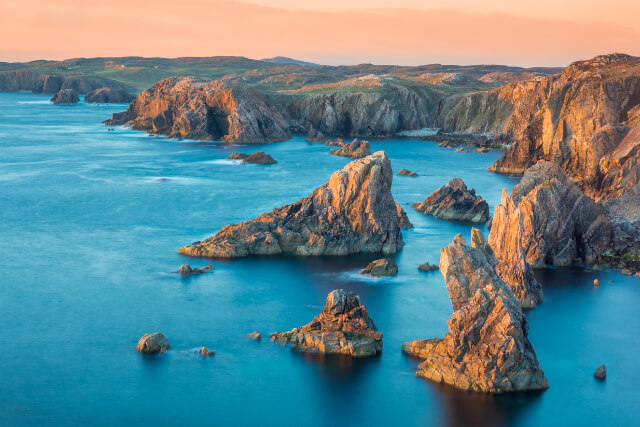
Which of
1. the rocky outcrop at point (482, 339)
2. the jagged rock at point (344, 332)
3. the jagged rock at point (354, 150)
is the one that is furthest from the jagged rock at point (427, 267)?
the jagged rock at point (354, 150)

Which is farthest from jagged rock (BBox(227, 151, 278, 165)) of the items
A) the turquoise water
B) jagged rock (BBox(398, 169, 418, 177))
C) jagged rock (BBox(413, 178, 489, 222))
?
jagged rock (BBox(413, 178, 489, 222))

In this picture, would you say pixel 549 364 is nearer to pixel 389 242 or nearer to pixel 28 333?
pixel 389 242

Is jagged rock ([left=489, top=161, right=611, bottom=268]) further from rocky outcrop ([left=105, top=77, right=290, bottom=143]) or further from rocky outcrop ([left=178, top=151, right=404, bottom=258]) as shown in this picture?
rocky outcrop ([left=105, top=77, right=290, bottom=143])

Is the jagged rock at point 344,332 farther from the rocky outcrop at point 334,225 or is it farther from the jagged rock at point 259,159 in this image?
the jagged rock at point 259,159

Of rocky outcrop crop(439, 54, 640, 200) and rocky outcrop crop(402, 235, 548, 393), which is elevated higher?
rocky outcrop crop(439, 54, 640, 200)

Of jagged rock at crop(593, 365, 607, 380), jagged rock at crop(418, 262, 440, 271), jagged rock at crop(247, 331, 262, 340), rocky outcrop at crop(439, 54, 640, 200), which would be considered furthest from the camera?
rocky outcrop at crop(439, 54, 640, 200)
